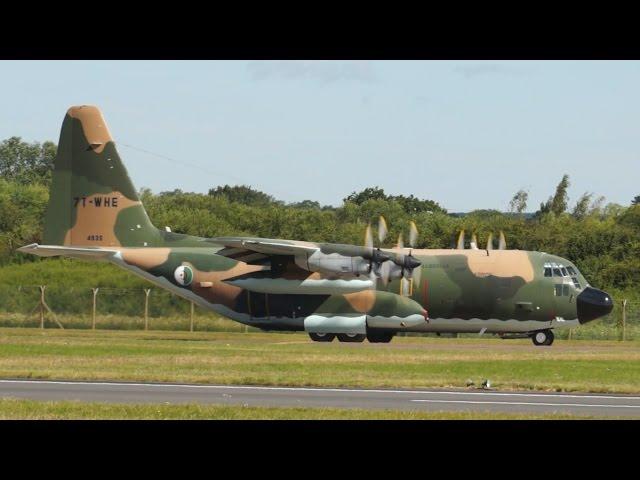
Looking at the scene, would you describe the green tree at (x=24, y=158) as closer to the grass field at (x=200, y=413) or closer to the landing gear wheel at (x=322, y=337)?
the landing gear wheel at (x=322, y=337)

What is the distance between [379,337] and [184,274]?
784 cm

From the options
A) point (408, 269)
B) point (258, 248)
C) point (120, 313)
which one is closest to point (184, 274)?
point (258, 248)

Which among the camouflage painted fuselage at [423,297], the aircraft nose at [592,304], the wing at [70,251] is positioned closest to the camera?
the camouflage painted fuselage at [423,297]

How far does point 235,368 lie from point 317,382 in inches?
172

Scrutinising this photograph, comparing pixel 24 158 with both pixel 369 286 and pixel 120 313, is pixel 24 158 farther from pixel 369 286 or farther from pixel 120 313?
pixel 369 286

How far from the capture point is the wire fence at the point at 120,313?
4869 cm

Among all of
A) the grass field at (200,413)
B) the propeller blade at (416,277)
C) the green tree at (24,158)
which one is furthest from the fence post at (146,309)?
the green tree at (24,158)

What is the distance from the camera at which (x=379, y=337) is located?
1624 inches

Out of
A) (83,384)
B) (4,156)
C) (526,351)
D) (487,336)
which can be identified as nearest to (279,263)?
(526,351)

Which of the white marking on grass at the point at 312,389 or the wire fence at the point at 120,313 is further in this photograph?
the wire fence at the point at 120,313

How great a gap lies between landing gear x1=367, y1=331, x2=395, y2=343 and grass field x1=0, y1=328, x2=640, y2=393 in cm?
53

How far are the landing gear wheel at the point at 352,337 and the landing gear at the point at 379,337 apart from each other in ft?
0.93

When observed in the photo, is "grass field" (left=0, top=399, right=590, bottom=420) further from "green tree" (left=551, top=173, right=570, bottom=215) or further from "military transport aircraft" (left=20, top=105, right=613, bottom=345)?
"green tree" (left=551, top=173, right=570, bottom=215)

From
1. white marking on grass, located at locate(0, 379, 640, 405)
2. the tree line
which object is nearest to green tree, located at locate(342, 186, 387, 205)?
the tree line
